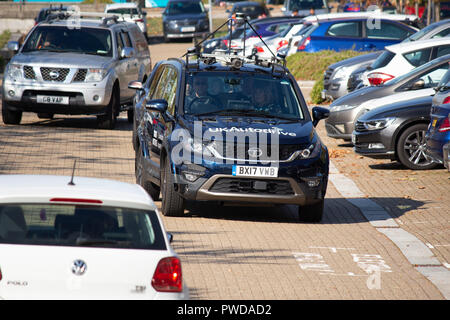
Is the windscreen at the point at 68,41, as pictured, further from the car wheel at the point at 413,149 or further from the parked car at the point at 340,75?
the car wheel at the point at 413,149

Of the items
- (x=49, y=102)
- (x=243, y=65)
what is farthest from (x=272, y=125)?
(x=49, y=102)

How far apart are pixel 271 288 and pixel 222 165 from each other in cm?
259

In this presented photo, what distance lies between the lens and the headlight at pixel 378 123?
15.1m

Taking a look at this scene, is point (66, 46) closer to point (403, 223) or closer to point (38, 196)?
point (403, 223)

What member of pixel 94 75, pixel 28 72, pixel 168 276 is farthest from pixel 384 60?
pixel 168 276

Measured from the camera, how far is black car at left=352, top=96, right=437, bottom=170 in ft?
49.3

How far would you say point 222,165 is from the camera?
10523 mm

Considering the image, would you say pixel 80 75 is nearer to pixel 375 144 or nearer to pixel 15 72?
pixel 15 72

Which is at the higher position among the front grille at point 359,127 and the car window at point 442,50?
the car window at point 442,50

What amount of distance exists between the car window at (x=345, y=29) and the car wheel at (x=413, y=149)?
12.2 metres

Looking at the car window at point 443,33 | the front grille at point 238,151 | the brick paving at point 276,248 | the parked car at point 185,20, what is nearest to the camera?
the brick paving at point 276,248

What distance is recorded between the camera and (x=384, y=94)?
16.9 metres

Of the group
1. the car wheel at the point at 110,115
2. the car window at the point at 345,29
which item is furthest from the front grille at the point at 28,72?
the car window at the point at 345,29

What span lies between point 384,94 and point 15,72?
265 inches
